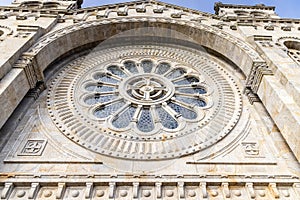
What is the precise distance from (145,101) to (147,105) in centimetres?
→ 16

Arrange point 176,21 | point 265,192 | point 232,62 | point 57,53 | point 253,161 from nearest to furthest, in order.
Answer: point 265,192
point 253,161
point 57,53
point 232,62
point 176,21

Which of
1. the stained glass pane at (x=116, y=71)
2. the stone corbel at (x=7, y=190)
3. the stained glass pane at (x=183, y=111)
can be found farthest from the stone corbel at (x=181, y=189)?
the stained glass pane at (x=116, y=71)

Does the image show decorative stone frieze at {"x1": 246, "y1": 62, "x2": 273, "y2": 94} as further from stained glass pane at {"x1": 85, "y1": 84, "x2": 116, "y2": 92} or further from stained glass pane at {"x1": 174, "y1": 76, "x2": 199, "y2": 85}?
stained glass pane at {"x1": 85, "y1": 84, "x2": 116, "y2": 92}

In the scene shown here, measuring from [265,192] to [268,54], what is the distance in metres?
4.29

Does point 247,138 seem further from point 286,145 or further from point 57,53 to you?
point 57,53

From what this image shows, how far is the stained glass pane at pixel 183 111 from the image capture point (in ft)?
24.7

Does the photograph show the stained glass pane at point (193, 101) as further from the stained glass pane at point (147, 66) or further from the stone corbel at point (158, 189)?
the stone corbel at point (158, 189)

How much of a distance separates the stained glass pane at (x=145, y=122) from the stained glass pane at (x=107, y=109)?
0.78 m

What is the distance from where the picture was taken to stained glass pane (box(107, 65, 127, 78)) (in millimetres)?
9176

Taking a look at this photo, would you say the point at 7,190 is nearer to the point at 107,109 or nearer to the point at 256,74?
the point at 107,109

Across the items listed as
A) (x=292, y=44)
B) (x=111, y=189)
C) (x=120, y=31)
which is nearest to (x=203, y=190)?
(x=111, y=189)

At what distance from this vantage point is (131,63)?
9.76 m

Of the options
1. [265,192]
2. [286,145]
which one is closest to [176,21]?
[286,145]

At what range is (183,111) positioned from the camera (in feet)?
25.3
